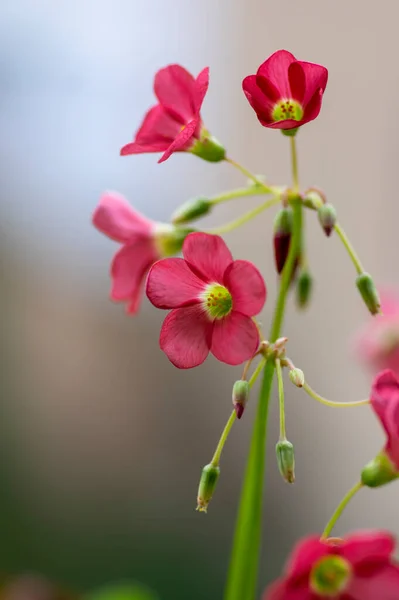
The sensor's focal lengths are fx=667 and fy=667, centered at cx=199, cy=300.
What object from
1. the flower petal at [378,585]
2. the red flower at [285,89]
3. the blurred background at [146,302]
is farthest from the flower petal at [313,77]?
the blurred background at [146,302]

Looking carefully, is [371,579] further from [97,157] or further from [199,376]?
[97,157]

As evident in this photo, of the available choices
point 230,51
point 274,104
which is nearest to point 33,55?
point 230,51

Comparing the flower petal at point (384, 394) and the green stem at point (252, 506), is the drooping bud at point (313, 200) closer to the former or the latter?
the green stem at point (252, 506)

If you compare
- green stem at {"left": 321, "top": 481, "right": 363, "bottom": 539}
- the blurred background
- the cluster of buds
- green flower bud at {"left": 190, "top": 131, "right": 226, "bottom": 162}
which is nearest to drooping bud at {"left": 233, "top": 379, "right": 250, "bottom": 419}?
the cluster of buds

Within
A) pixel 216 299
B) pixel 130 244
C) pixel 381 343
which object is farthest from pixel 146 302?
pixel 216 299

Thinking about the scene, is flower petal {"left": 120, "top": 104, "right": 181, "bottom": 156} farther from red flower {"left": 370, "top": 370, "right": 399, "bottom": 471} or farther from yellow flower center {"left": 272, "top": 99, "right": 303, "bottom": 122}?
red flower {"left": 370, "top": 370, "right": 399, "bottom": 471}

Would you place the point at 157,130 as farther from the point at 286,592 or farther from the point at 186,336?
the point at 286,592
